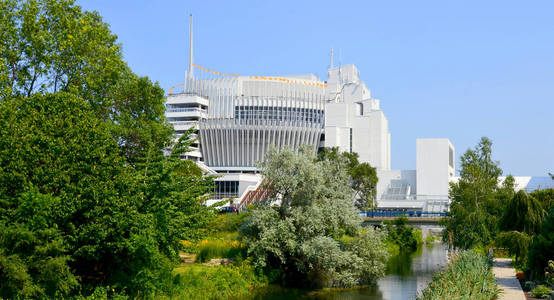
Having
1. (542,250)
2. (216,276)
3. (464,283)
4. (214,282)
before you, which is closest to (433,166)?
(542,250)

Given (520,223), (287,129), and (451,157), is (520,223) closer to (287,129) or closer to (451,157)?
(287,129)

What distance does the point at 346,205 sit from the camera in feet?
108

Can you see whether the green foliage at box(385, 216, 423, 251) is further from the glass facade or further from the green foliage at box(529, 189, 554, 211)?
the glass facade

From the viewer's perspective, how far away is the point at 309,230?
31031mm

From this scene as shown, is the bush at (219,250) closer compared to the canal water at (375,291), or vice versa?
the canal water at (375,291)

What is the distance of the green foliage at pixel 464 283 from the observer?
A: 2100 cm

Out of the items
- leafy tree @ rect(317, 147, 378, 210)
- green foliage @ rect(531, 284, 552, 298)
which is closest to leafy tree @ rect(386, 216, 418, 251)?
leafy tree @ rect(317, 147, 378, 210)

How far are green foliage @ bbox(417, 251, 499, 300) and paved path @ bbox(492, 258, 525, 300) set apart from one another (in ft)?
2.07

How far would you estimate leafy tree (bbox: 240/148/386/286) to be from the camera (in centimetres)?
3108

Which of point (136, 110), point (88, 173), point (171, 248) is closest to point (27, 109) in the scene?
point (88, 173)

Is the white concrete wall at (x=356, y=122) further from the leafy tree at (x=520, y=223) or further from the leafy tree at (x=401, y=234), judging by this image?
the leafy tree at (x=520, y=223)

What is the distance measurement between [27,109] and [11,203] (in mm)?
3899

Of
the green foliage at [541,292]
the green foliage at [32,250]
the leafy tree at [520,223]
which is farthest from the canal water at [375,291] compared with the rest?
the green foliage at [32,250]

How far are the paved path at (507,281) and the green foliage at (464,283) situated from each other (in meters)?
0.63
